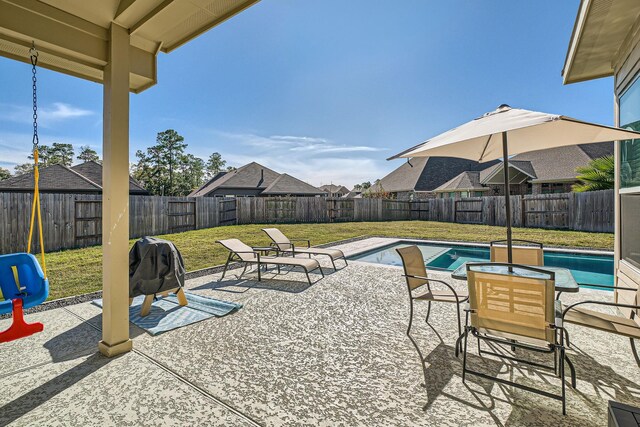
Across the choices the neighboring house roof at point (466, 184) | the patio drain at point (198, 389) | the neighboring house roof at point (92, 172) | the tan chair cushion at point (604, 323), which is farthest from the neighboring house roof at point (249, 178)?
the tan chair cushion at point (604, 323)

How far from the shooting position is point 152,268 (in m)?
3.82

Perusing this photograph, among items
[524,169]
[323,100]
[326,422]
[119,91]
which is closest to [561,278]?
[326,422]

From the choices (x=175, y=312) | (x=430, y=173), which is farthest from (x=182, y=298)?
(x=430, y=173)

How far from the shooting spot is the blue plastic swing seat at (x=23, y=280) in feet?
8.90

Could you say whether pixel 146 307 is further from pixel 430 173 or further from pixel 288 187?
pixel 430 173

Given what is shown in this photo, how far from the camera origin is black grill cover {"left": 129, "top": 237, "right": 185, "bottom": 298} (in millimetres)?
3746

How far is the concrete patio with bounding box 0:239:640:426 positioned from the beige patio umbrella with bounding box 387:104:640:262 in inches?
56.7

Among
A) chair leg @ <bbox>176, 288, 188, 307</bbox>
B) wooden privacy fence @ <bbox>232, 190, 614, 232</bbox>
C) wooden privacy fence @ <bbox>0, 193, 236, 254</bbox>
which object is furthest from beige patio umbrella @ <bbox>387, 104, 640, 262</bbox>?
wooden privacy fence @ <bbox>232, 190, 614, 232</bbox>

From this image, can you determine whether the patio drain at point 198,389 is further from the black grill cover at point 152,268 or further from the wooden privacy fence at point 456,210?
the wooden privacy fence at point 456,210

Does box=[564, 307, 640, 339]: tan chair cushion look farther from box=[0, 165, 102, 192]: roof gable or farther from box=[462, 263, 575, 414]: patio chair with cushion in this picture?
box=[0, 165, 102, 192]: roof gable

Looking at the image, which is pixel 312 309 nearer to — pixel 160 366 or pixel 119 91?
pixel 160 366

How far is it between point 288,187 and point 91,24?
1014 inches

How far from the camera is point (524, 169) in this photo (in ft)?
67.5

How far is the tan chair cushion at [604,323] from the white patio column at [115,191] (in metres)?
4.30
